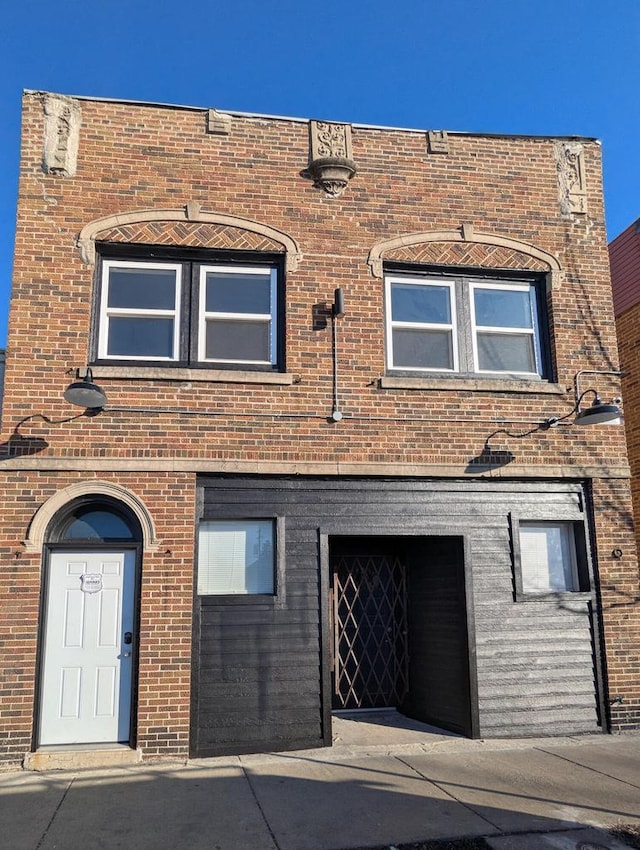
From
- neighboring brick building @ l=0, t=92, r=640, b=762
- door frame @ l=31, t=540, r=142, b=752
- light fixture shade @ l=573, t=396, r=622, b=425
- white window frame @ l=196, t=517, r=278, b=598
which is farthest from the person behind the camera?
light fixture shade @ l=573, t=396, r=622, b=425

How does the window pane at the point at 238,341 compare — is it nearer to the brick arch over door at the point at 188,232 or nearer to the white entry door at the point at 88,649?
the brick arch over door at the point at 188,232

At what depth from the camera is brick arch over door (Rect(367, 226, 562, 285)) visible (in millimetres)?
9141

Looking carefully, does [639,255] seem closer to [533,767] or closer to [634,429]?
[634,429]

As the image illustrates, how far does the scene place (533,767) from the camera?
7180mm

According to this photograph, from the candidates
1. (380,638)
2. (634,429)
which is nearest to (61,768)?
(380,638)

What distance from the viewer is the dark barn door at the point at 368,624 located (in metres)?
9.60

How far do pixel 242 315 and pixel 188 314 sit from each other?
639 mm

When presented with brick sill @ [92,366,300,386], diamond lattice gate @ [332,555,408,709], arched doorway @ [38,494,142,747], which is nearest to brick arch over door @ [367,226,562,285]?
brick sill @ [92,366,300,386]

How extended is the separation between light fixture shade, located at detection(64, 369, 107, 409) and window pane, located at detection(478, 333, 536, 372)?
15.4ft

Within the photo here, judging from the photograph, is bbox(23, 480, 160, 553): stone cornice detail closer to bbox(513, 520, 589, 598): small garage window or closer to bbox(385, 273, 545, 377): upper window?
bbox(385, 273, 545, 377): upper window

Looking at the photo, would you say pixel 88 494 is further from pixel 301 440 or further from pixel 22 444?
pixel 301 440

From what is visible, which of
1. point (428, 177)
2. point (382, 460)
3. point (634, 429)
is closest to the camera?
point (382, 460)

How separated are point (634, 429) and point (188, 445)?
762 cm

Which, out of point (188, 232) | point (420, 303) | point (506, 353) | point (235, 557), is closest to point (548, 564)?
point (506, 353)
